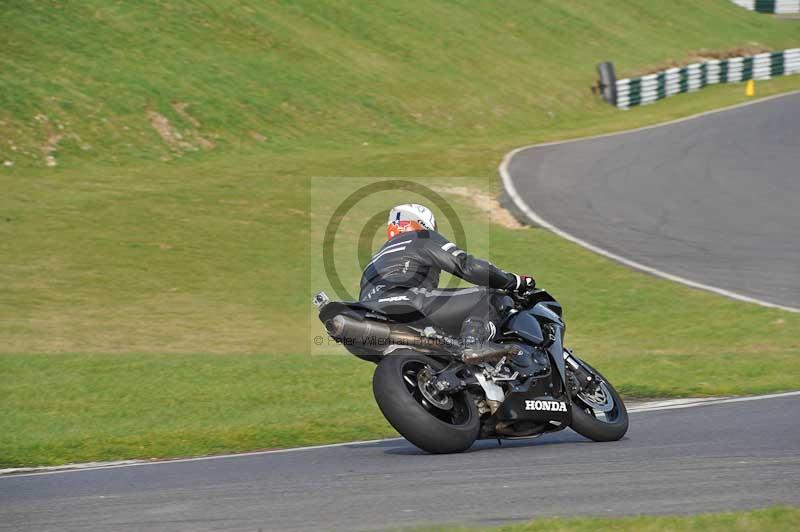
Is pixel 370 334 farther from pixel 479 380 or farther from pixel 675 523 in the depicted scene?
pixel 675 523

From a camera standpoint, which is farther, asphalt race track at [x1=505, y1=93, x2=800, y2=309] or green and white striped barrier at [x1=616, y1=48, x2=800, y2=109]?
green and white striped barrier at [x1=616, y1=48, x2=800, y2=109]

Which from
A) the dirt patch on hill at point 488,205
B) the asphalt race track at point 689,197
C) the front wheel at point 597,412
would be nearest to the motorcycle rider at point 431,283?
the front wheel at point 597,412

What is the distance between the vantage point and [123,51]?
3091 centimetres

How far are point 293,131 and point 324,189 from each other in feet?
21.0

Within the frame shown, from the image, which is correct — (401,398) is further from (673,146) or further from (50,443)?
(673,146)

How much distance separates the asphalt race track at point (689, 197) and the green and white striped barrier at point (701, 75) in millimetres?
6016

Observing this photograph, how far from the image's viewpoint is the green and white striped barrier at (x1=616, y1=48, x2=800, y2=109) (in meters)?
38.8

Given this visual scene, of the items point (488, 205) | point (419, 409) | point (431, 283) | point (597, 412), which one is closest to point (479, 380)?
point (419, 409)

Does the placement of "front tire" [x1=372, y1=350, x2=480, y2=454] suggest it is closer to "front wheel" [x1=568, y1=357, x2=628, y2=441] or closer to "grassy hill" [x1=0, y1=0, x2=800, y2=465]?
"front wheel" [x1=568, y1=357, x2=628, y2=441]

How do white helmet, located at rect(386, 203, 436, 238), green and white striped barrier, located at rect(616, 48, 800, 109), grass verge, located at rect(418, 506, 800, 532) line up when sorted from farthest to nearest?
green and white striped barrier, located at rect(616, 48, 800, 109) < white helmet, located at rect(386, 203, 436, 238) < grass verge, located at rect(418, 506, 800, 532)

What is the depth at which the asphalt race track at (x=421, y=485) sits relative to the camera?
19.5ft

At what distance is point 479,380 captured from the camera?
776 cm

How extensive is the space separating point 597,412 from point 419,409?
1.83 meters

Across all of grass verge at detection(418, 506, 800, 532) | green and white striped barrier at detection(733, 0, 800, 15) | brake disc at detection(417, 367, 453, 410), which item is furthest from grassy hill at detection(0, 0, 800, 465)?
green and white striped barrier at detection(733, 0, 800, 15)
